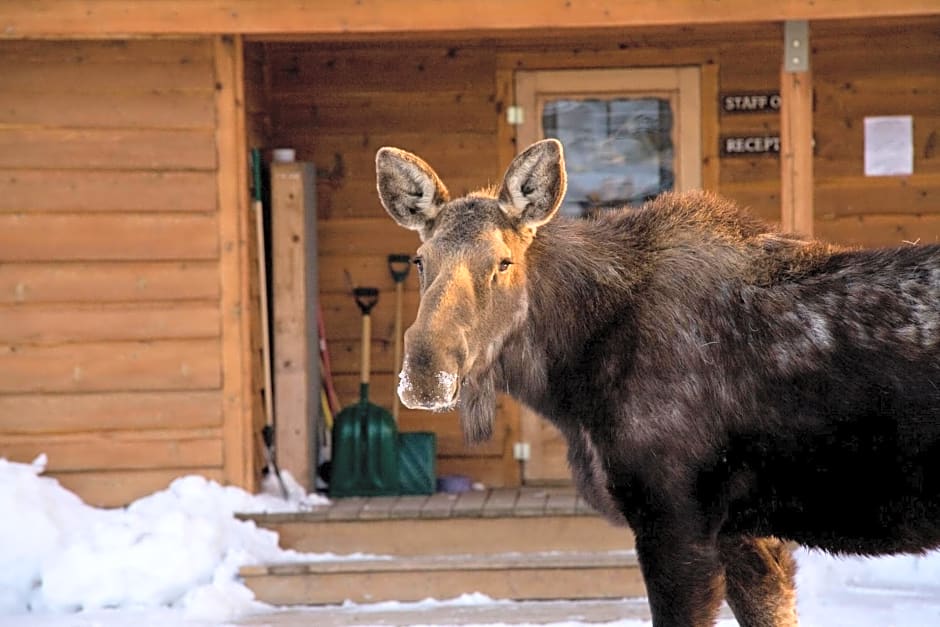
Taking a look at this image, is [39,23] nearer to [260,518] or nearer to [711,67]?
[260,518]

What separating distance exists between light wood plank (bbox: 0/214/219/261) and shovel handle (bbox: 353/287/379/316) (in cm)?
118

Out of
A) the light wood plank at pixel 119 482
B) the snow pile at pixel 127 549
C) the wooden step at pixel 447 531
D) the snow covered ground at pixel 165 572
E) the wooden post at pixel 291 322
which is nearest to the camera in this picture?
the snow covered ground at pixel 165 572

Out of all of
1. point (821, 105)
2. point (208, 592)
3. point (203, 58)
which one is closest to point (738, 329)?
point (208, 592)

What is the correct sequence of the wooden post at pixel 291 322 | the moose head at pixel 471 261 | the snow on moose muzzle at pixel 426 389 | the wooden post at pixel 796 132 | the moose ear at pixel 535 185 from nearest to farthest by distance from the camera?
the snow on moose muzzle at pixel 426 389
the moose head at pixel 471 261
the moose ear at pixel 535 185
the wooden post at pixel 796 132
the wooden post at pixel 291 322

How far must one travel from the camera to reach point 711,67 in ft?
28.8

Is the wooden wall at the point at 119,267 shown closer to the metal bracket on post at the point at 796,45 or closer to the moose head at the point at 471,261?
the metal bracket on post at the point at 796,45

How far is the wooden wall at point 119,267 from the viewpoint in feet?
25.4

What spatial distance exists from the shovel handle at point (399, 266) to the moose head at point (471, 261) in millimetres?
3883

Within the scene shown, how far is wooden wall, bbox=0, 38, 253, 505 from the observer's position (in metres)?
7.74

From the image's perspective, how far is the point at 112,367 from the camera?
7801 millimetres

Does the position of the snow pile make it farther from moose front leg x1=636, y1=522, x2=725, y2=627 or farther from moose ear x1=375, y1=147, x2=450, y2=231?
moose front leg x1=636, y1=522, x2=725, y2=627

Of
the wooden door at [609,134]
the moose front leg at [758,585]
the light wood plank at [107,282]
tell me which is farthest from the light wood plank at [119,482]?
the moose front leg at [758,585]

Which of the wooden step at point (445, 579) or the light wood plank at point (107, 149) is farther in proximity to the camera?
the light wood plank at point (107, 149)

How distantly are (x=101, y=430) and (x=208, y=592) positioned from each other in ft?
3.79
